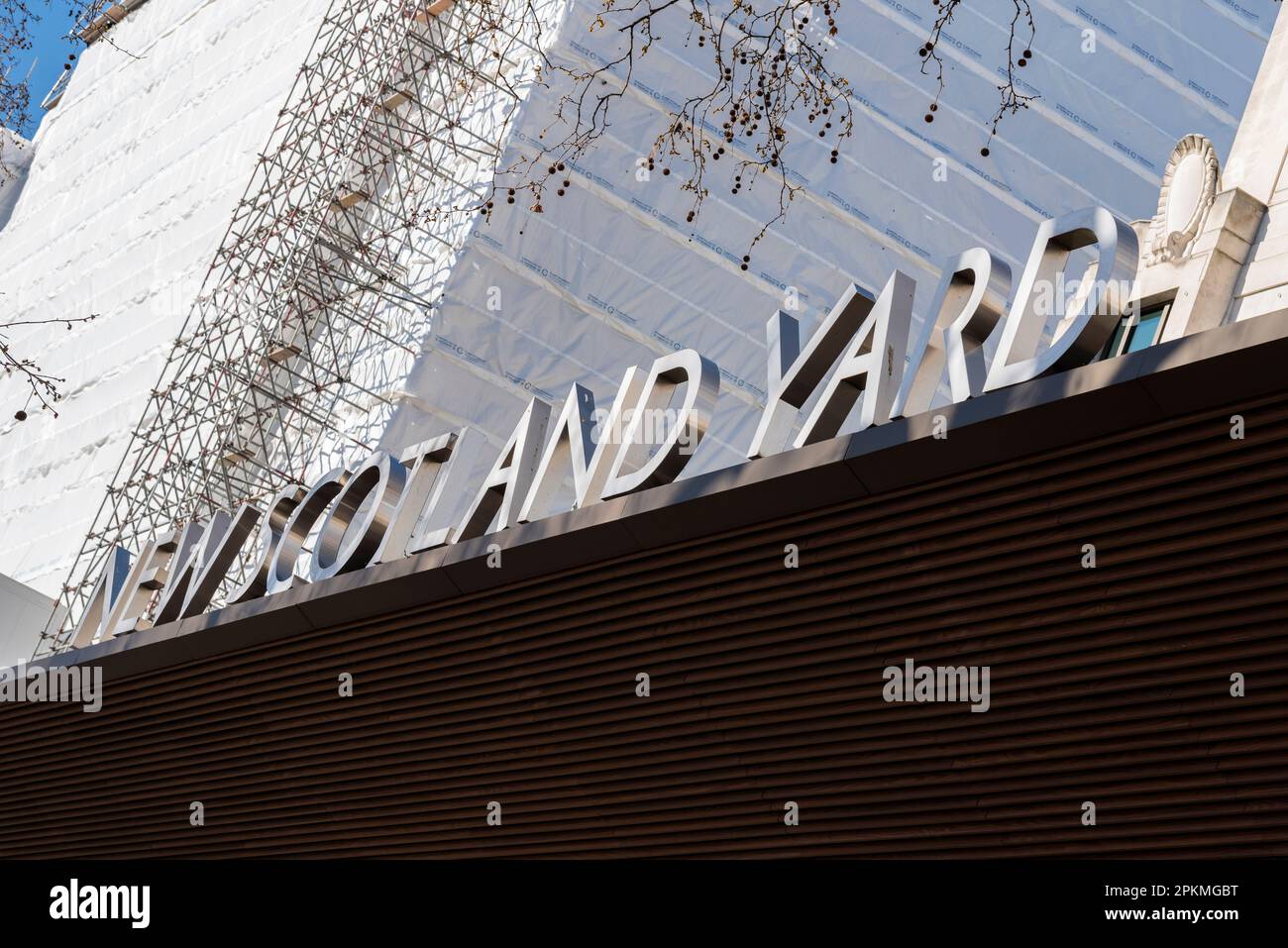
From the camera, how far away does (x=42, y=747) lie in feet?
37.3

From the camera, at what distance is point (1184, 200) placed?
15.3 metres

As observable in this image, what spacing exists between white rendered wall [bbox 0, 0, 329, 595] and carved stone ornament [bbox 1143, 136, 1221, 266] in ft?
42.6

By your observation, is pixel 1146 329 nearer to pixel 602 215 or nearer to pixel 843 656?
pixel 602 215

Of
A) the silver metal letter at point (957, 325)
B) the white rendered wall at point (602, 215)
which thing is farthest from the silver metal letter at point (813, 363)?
the white rendered wall at point (602, 215)

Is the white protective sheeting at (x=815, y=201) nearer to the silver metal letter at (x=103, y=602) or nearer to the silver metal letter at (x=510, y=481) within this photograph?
the silver metal letter at (x=103, y=602)

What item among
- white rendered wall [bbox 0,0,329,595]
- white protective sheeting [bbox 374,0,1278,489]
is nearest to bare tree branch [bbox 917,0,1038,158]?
white protective sheeting [bbox 374,0,1278,489]

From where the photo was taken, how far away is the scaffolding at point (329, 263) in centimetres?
1722

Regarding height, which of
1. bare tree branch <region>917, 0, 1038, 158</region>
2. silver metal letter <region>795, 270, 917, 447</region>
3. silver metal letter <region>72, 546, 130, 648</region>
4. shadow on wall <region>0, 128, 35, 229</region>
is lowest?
silver metal letter <region>72, 546, 130, 648</region>

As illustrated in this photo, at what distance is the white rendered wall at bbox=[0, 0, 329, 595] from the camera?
22.5 metres

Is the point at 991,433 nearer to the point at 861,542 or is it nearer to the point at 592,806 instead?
the point at 861,542

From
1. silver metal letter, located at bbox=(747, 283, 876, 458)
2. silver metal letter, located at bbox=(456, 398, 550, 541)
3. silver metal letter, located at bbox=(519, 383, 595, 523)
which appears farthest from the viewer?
silver metal letter, located at bbox=(456, 398, 550, 541)

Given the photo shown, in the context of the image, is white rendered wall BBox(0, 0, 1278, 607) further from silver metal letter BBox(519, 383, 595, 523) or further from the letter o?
silver metal letter BBox(519, 383, 595, 523)
